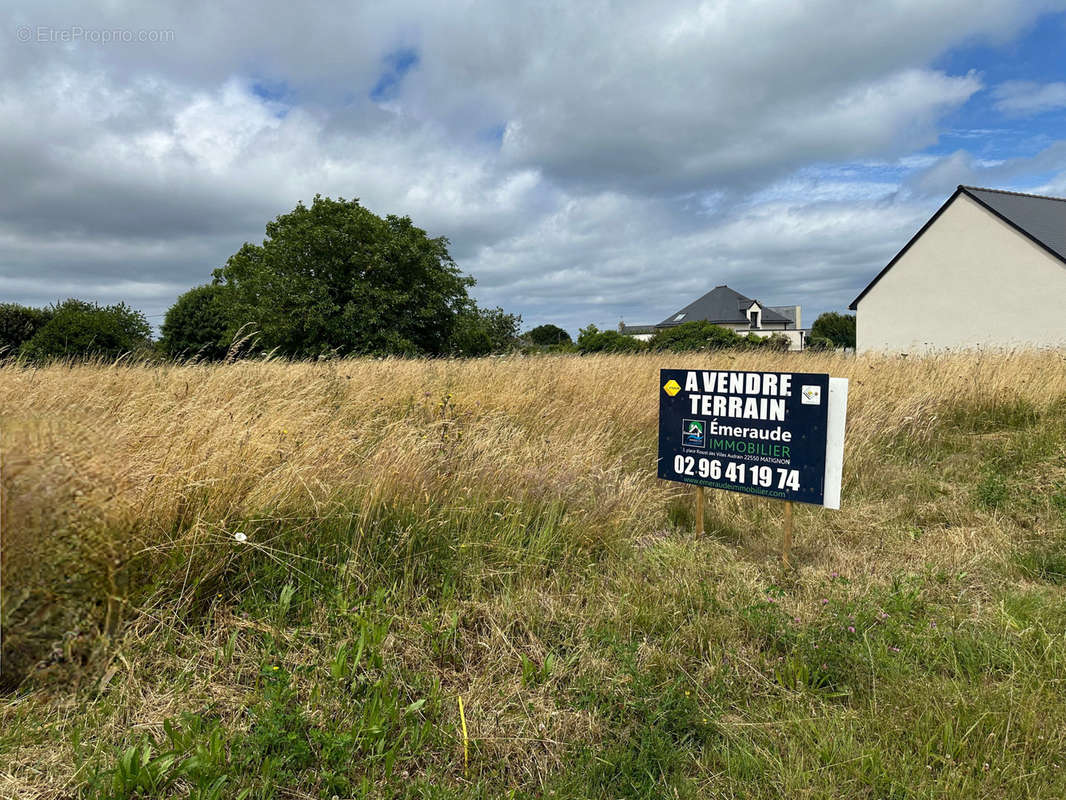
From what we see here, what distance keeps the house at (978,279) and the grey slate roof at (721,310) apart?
148ft

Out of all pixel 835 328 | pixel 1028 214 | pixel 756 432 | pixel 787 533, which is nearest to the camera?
pixel 787 533

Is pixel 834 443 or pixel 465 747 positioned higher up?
pixel 834 443

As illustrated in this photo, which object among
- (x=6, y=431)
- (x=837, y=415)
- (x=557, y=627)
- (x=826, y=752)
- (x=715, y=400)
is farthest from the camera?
(x=715, y=400)

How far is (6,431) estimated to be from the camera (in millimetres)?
2596

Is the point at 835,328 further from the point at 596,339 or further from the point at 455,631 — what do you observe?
the point at 455,631

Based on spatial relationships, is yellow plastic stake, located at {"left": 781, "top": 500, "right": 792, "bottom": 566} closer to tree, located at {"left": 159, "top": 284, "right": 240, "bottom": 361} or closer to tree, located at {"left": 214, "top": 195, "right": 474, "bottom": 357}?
tree, located at {"left": 214, "top": 195, "right": 474, "bottom": 357}

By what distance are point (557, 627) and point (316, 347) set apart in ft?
85.0

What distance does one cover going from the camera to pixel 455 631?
2.83 meters

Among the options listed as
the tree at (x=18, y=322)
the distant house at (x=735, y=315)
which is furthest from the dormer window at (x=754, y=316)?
the tree at (x=18, y=322)

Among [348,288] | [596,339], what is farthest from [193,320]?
[596,339]

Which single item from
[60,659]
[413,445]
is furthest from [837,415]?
[60,659]

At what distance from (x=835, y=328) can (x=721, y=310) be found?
14004 mm

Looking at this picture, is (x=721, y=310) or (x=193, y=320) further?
(x=721, y=310)

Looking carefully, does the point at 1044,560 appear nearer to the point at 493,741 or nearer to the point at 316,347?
the point at 493,741
